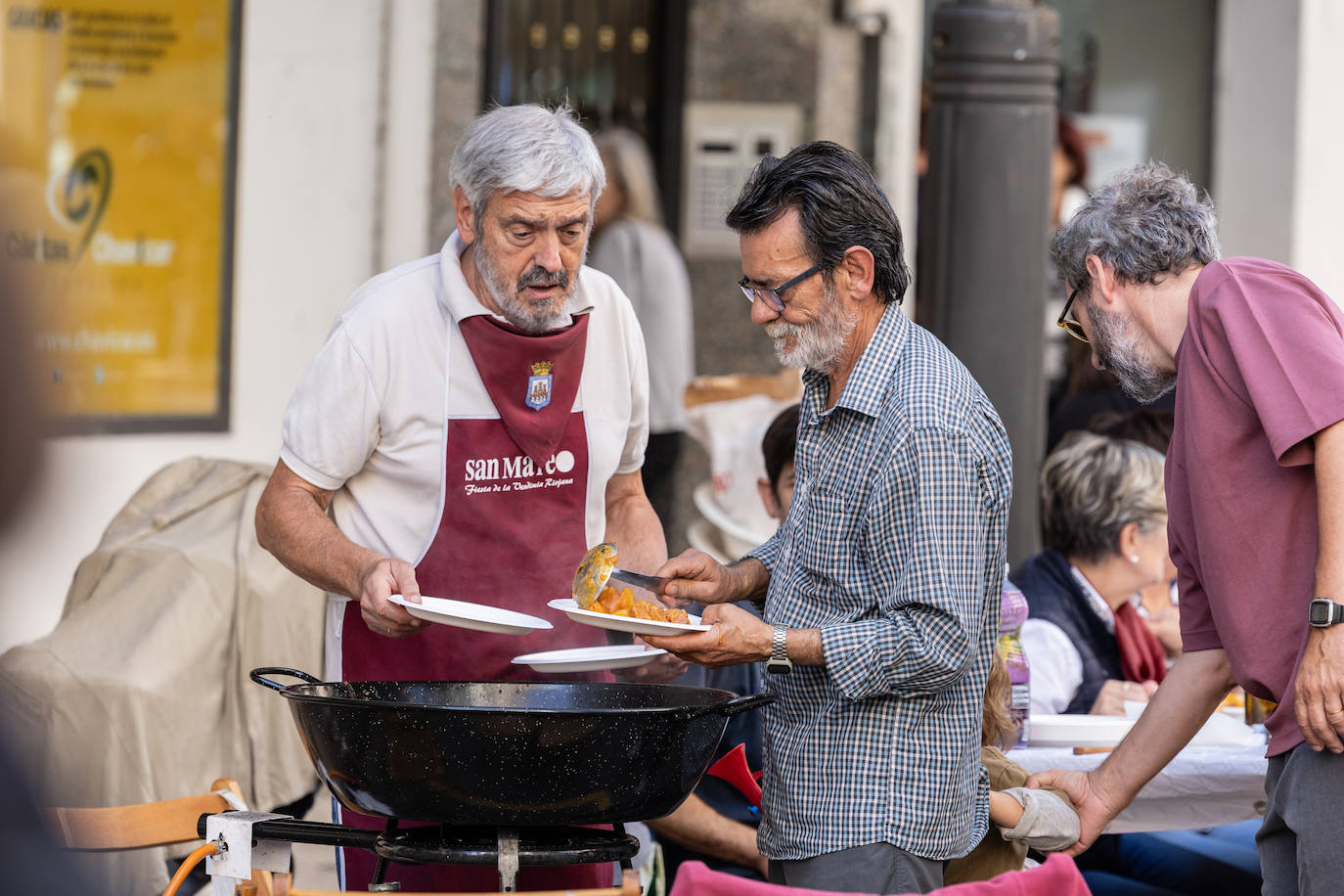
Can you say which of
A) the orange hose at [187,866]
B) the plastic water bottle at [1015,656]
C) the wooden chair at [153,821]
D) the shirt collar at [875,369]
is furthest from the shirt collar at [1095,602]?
the orange hose at [187,866]

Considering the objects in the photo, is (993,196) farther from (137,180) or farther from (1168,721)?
(137,180)

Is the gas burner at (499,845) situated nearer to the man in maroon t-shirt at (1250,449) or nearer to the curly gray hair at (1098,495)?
the man in maroon t-shirt at (1250,449)

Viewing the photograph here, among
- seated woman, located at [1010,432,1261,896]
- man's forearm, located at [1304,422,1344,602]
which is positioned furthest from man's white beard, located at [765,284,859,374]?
seated woman, located at [1010,432,1261,896]

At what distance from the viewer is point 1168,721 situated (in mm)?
2895

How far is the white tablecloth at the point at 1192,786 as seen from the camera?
3.37 meters

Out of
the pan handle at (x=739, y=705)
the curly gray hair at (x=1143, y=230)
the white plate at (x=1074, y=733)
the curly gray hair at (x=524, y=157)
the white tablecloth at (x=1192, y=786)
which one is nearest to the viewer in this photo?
the pan handle at (x=739, y=705)

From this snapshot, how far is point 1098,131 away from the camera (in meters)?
8.80

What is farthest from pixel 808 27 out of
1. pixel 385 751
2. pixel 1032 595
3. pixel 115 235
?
pixel 385 751

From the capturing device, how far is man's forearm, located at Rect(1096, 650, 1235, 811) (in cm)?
286

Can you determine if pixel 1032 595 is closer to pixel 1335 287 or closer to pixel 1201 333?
pixel 1201 333

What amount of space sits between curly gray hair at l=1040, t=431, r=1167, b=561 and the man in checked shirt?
1.59 metres

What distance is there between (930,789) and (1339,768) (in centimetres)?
62

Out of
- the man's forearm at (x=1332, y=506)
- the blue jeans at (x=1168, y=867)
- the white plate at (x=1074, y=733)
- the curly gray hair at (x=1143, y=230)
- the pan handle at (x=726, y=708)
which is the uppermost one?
the curly gray hair at (x=1143, y=230)

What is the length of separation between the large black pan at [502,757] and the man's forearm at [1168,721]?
3.09ft
